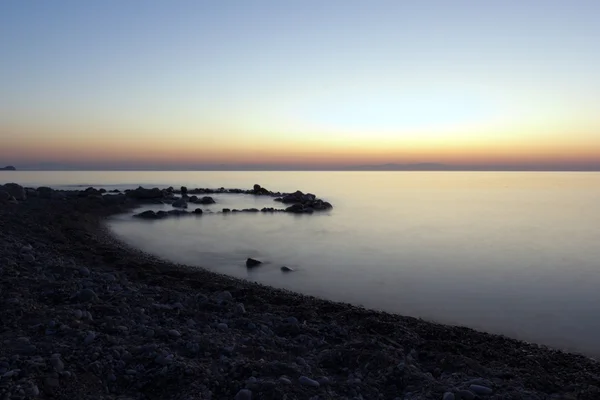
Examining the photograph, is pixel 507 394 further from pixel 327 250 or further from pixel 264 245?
pixel 264 245

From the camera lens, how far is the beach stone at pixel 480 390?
5398 mm

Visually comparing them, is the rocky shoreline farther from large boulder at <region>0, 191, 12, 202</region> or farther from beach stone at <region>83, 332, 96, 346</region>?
large boulder at <region>0, 191, 12, 202</region>

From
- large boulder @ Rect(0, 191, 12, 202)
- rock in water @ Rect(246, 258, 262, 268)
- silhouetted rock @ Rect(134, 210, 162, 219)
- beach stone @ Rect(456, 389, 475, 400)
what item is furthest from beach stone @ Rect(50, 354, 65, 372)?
silhouetted rock @ Rect(134, 210, 162, 219)

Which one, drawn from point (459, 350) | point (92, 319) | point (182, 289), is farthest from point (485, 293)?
point (92, 319)

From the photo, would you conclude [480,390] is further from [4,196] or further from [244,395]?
[4,196]

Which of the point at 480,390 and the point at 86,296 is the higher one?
the point at 86,296

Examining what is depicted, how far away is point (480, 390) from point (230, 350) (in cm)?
354

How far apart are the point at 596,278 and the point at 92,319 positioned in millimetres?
16087

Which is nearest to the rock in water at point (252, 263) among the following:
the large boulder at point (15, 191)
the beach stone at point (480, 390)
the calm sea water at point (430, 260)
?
the calm sea water at point (430, 260)

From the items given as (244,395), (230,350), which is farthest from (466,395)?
(230,350)

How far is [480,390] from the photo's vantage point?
17.8 feet

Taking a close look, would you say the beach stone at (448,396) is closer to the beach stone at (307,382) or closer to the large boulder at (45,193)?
the beach stone at (307,382)

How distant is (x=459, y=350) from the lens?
7297 millimetres

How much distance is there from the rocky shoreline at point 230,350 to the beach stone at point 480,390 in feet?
0.05
